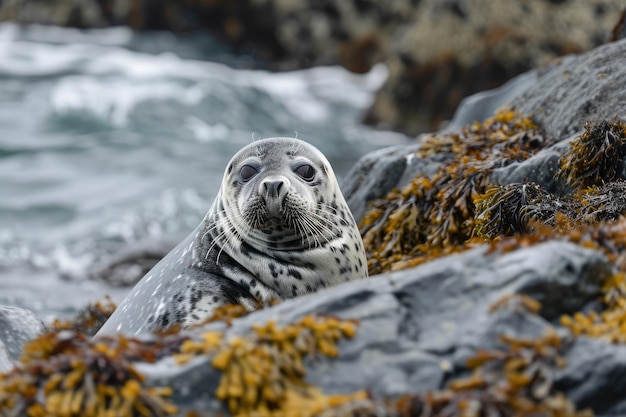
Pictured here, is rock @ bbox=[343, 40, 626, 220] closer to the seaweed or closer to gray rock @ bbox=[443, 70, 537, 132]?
gray rock @ bbox=[443, 70, 537, 132]

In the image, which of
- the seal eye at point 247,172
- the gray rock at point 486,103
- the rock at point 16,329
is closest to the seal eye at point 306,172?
the seal eye at point 247,172

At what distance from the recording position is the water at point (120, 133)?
11.7 m

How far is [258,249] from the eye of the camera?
451cm

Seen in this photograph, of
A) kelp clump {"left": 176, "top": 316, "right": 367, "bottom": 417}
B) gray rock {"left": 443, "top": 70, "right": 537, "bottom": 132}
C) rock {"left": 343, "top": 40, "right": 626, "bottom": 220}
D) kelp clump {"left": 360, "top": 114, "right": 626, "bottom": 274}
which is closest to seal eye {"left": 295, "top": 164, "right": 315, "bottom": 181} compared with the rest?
kelp clump {"left": 360, "top": 114, "right": 626, "bottom": 274}

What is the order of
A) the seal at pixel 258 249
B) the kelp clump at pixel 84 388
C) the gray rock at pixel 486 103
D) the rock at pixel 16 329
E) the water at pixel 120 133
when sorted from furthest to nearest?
the water at pixel 120 133, the gray rock at pixel 486 103, the seal at pixel 258 249, the rock at pixel 16 329, the kelp clump at pixel 84 388

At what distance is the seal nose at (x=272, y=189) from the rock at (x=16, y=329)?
133cm

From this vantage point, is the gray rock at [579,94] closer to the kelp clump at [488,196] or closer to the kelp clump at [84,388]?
the kelp clump at [488,196]

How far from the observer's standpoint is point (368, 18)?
64.3 ft

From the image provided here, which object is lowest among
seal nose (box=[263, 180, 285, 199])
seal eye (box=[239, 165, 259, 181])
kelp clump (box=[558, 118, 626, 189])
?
kelp clump (box=[558, 118, 626, 189])

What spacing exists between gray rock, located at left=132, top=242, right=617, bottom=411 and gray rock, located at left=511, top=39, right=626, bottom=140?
245cm

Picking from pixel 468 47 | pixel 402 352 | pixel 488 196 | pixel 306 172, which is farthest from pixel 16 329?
pixel 468 47

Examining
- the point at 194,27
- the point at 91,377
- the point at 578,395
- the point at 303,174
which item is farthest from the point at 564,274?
the point at 194,27

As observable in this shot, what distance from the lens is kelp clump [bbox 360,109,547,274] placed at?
17.3ft

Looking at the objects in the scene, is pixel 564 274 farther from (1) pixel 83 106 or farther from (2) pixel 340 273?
(1) pixel 83 106
